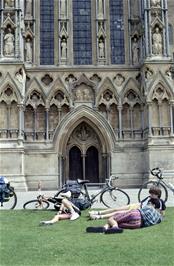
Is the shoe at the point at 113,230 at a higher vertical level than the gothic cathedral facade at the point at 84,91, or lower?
lower

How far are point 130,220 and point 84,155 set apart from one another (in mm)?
17508

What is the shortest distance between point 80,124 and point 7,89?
499cm

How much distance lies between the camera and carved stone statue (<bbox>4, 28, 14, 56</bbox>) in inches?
1002

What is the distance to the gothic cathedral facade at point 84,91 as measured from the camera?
25.1 m

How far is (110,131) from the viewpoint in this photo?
26.0 m

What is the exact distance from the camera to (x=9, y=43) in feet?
83.8

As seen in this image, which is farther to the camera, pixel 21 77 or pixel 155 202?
pixel 21 77

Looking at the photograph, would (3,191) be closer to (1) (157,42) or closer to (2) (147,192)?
(2) (147,192)

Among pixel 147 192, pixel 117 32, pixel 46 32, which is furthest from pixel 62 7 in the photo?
pixel 147 192

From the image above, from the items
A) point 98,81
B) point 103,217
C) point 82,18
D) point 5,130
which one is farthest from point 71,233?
point 82,18

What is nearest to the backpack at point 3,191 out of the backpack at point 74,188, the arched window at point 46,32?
the backpack at point 74,188

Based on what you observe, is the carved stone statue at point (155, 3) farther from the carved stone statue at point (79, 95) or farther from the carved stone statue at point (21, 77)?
the carved stone statue at point (21, 77)

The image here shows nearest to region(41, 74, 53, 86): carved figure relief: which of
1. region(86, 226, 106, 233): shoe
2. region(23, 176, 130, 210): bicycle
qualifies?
region(23, 176, 130, 210): bicycle

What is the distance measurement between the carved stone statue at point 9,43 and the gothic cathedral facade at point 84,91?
0.06 metres
